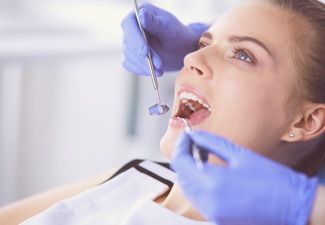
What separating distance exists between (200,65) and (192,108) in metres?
0.16

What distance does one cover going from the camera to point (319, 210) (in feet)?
3.60

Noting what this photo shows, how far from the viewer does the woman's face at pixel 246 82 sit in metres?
1.29

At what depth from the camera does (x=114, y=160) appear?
9.14ft

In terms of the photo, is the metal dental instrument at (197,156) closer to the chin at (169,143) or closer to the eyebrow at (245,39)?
the chin at (169,143)

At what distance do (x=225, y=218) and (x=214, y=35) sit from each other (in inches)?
23.5

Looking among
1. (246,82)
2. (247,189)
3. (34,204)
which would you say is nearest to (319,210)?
(247,189)

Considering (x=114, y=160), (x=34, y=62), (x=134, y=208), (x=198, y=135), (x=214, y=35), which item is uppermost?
(x=214, y=35)

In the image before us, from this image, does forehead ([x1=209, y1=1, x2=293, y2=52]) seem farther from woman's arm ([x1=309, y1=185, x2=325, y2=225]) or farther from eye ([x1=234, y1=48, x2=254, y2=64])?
woman's arm ([x1=309, y1=185, x2=325, y2=225])

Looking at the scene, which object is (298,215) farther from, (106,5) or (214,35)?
(106,5)

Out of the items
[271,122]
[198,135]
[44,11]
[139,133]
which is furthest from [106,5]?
[198,135]

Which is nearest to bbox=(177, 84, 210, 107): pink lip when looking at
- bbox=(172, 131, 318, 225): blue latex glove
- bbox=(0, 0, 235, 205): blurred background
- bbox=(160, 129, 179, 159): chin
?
bbox=(160, 129, 179, 159): chin

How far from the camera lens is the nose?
1.30m

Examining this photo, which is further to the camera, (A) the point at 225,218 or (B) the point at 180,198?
(B) the point at 180,198

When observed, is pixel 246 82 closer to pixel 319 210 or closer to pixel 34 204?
pixel 319 210
